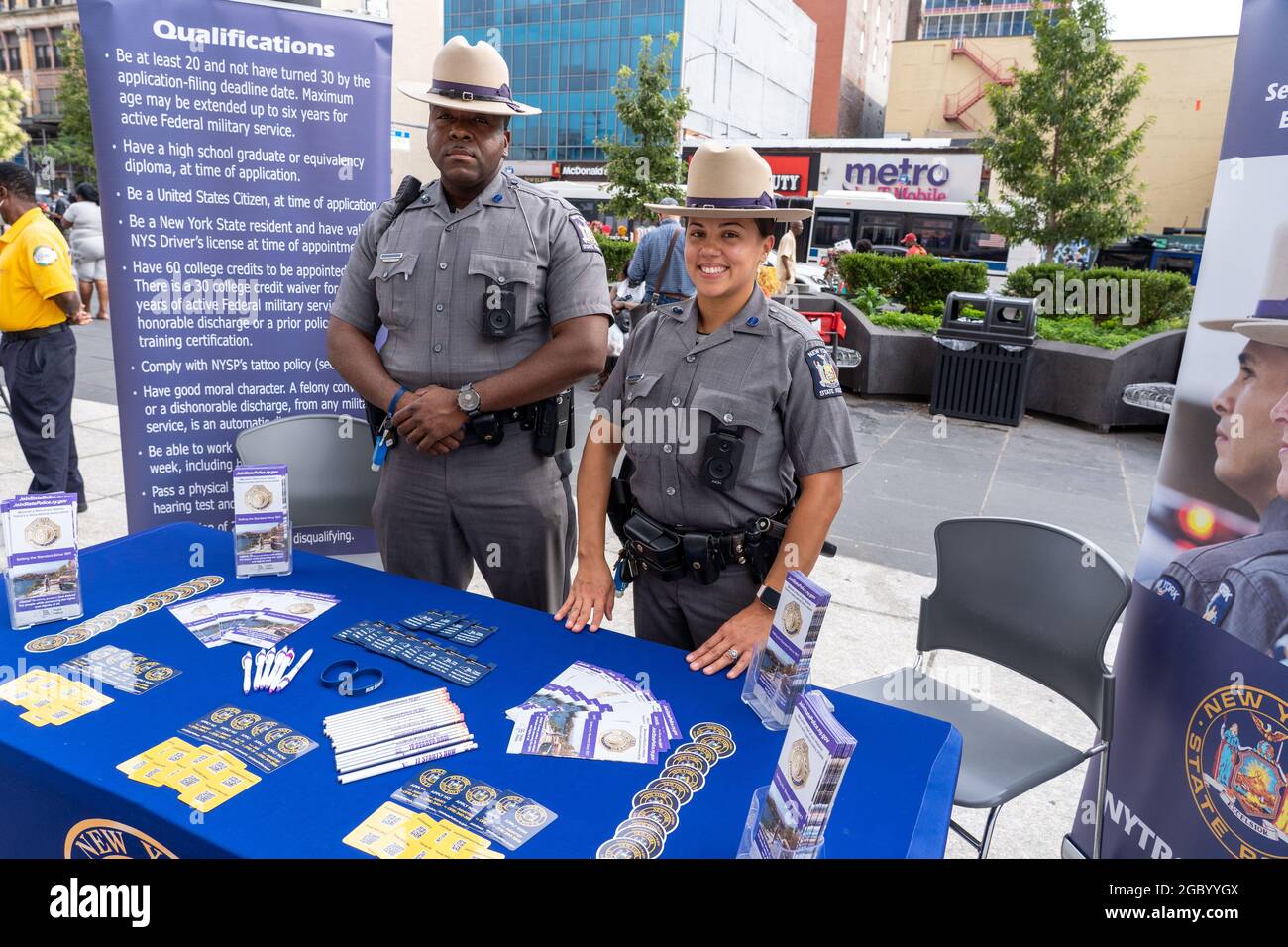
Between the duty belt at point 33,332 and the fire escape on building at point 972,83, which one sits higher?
the fire escape on building at point 972,83

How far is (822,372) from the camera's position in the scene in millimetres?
2098

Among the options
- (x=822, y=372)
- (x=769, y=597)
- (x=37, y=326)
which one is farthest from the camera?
(x=37, y=326)

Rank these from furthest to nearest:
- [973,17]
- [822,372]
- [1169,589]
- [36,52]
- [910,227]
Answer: [973,17]
[36,52]
[910,227]
[1169,589]
[822,372]

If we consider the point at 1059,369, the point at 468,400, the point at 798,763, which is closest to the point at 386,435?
the point at 468,400

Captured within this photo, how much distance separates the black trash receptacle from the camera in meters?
8.22

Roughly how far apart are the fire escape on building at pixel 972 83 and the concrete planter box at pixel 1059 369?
131 feet

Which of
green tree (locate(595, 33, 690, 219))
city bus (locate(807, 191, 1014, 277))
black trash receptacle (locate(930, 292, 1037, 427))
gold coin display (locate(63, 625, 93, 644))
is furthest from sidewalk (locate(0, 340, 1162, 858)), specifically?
city bus (locate(807, 191, 1014, 277))

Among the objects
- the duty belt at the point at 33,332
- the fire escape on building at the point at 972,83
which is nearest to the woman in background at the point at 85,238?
the duty belt at the point at 33,332

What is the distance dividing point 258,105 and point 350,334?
4.06 ft

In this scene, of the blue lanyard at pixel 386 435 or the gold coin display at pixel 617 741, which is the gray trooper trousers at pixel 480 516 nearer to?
the blue lanyard at pixel 386 435

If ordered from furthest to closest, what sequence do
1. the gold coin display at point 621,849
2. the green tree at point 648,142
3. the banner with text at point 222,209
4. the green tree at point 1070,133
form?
the green tree at point 648,142 < the green tree at point 1070,133 < the banner with text at point 222,209 < the gold coin display at point 621,849

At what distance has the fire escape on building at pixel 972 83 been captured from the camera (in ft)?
143

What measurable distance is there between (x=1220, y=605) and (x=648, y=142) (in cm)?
1643

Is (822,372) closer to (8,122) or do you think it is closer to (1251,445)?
(1251,445)
